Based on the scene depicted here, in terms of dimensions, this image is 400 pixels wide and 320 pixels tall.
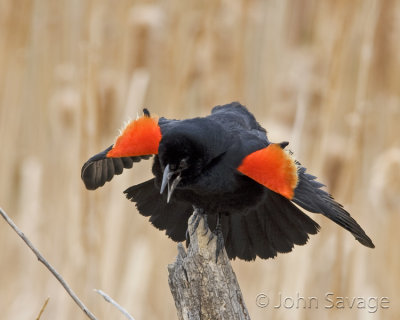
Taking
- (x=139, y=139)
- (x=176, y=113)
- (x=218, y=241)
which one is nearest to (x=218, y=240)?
(x=218, y=241)

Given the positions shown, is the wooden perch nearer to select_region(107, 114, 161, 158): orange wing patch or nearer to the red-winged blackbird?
the red-winged blackbird

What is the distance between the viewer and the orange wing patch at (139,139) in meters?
1.53

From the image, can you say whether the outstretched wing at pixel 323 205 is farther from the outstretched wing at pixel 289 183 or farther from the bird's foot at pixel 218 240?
the bird's foot at pixel 218 240

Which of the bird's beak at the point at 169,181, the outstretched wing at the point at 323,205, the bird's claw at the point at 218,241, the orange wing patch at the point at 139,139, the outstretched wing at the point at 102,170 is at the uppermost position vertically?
the outstretched wing at the point at 102,170

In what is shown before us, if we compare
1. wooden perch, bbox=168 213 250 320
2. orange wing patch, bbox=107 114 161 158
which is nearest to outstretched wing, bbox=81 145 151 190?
orange wing patch, bbox=107 114 161 158

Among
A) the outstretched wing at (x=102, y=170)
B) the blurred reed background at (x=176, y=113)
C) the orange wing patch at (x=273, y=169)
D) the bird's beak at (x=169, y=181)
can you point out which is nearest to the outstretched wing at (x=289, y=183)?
the orange wing patch at (x=273, y=169)

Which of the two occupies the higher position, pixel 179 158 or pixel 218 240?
pixel 179 158

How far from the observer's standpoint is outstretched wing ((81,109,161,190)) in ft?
5.04

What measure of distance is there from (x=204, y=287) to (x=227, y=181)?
32 centimetres

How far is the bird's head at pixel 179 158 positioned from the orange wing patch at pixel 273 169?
99mm

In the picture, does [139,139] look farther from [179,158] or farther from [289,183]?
[289,183]

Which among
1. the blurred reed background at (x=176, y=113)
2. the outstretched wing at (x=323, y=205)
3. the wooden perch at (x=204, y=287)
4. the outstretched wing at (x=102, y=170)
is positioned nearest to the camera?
the wooden perch at (x=204, y=287)

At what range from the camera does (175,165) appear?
56.7 inches

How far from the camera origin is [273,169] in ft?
4.69
